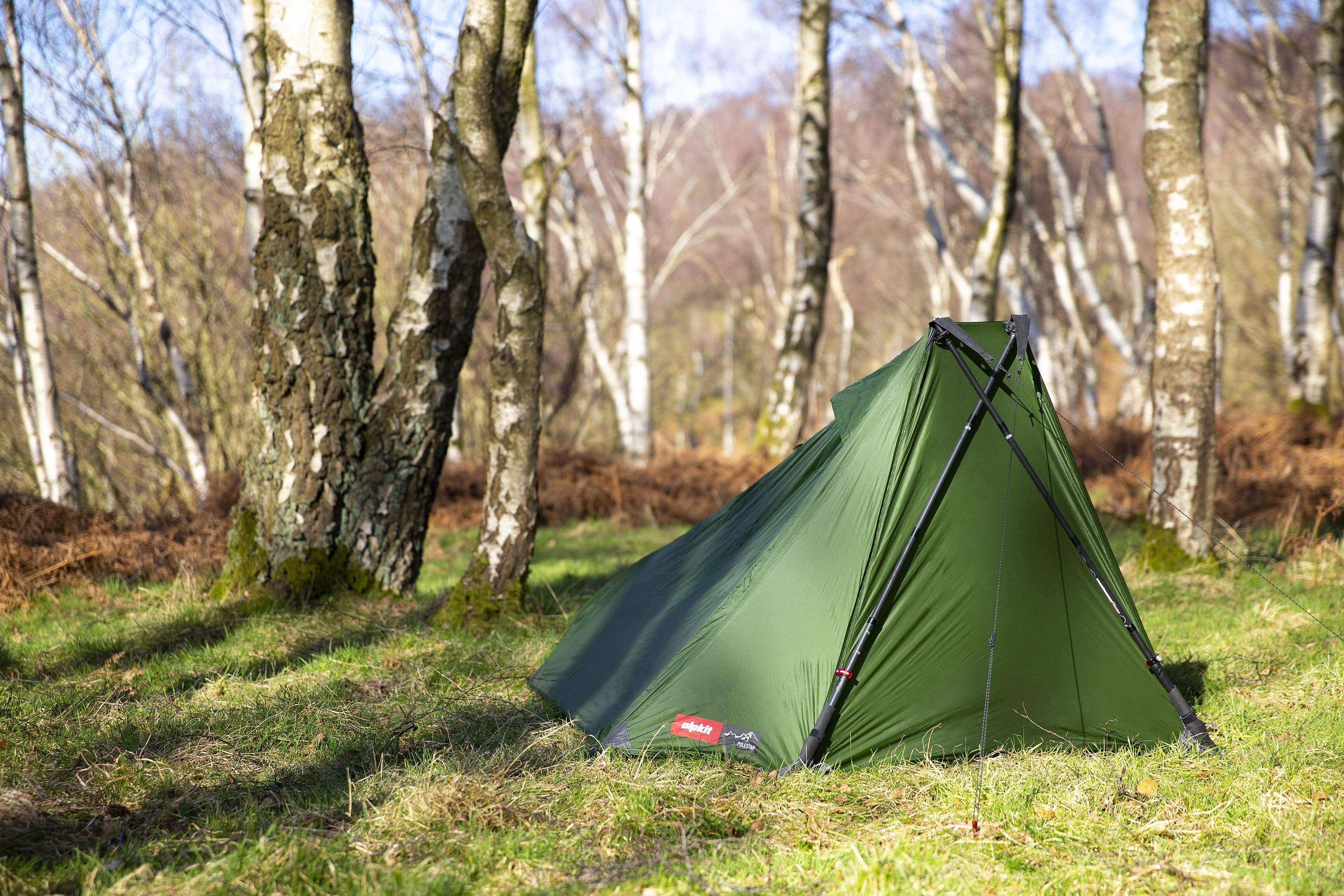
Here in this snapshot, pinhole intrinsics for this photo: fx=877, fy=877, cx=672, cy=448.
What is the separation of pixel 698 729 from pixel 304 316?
11.7 ft

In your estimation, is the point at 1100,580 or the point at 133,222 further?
the point at 133,222

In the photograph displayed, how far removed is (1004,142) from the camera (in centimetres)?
833

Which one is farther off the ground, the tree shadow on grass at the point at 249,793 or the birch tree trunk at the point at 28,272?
the birch tree trunk at the point at 28,272

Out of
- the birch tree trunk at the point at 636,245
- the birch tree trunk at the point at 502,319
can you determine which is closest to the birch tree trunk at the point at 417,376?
the birch tree trunk at the point at 502,319

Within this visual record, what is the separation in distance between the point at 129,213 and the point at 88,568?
5389 millimetres

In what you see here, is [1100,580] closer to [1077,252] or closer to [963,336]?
[963,336]

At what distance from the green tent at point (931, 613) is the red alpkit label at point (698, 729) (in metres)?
0.01

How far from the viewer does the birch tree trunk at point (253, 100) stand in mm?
7359

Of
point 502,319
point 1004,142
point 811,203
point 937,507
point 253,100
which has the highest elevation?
point 253,100

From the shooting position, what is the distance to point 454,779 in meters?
2.88

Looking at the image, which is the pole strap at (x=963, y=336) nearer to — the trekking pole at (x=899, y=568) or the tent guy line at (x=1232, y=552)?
the trekking pole at (x=899, y=568)

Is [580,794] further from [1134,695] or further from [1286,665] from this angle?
[1286,665]

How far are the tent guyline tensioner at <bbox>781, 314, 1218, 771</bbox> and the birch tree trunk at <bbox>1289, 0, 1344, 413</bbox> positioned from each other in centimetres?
745

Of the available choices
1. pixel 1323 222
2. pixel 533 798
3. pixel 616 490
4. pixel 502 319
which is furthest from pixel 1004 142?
pixel 533 798
